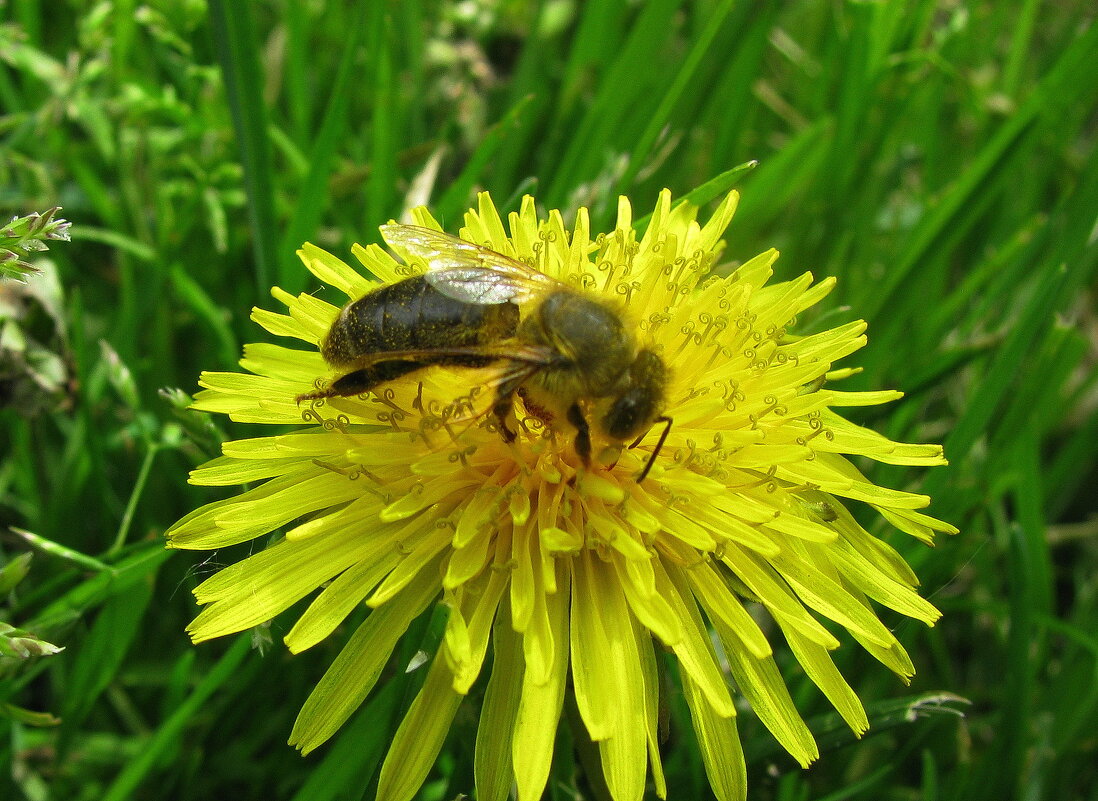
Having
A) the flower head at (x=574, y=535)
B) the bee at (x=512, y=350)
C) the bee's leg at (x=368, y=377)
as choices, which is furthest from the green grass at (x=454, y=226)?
the bee at (x=512, y=350)

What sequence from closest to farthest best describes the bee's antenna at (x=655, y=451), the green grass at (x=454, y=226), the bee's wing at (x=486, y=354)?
the bee's wing at (x=486, y=354)
the bee's antenna at (x=655, y=451)
the green grass at (x=454, y=226)

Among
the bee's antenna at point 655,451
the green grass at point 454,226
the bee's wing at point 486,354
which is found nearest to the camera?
the bee's wing at point 486,354

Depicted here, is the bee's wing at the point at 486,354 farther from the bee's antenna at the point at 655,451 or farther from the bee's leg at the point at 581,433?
the bee's antenna at the point at 655,451

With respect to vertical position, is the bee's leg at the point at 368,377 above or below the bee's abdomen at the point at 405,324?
below

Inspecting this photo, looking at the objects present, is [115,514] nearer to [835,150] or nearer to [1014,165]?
[835,150]

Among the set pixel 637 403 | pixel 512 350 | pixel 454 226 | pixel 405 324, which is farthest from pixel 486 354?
pixel 454 226

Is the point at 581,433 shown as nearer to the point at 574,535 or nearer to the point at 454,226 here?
the point at 574,535

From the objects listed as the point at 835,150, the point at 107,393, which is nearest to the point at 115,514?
the point at 107,393
